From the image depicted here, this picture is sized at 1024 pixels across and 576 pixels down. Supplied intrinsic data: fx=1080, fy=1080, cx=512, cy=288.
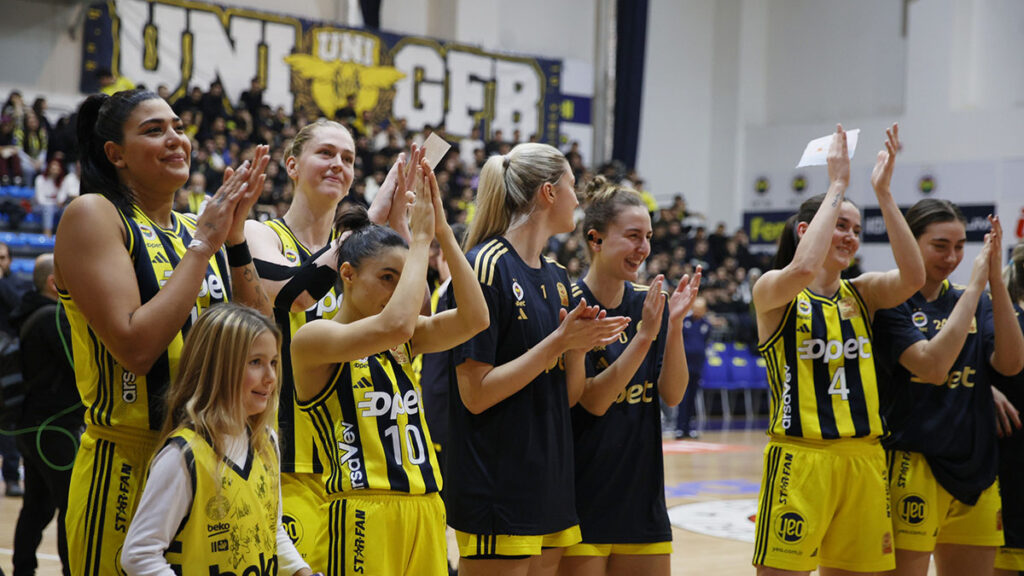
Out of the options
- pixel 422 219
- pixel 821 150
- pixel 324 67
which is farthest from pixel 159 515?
pixel 324 67

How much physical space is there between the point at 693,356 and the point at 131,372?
1224 cm

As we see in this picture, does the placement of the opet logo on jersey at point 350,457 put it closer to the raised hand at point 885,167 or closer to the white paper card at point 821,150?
the white paper card at point 821,150

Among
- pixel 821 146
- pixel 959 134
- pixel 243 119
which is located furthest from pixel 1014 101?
pixel 821 146

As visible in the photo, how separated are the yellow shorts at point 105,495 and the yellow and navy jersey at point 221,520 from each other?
226mm

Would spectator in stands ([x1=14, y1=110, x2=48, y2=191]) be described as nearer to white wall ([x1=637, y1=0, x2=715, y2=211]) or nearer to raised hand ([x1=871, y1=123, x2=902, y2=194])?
white wall ([x1=637, y1=0, x2=715, y2=211])

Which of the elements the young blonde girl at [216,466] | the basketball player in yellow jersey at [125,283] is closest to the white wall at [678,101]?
the basketball player in yellow jersey at [125,283]

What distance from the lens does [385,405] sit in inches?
122

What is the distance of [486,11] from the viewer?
22531mm

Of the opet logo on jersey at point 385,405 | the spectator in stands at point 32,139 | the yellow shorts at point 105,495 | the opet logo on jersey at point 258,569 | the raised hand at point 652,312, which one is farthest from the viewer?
the spectator in stands at point 32,139

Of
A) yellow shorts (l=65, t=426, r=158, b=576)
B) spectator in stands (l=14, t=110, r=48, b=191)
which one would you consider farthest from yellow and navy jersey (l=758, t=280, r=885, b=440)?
spectator in stands (l=14, t=110, r=48, b=191)

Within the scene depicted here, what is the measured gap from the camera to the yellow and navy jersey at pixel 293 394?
3.39 m

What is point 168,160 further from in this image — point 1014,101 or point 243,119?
point 1014,101

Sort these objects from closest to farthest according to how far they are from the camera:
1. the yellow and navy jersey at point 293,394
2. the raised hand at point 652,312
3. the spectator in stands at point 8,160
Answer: the yellow and navy jersey at point 293,394
the raised hand at point 652,312
the spectator in stands at point 8,160

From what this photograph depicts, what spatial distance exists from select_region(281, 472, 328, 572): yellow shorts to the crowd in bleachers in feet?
Answer: 30.1
